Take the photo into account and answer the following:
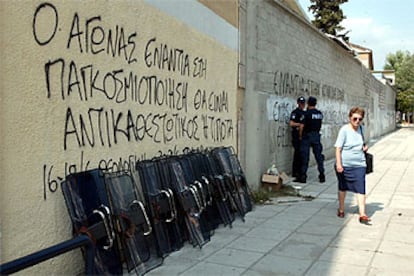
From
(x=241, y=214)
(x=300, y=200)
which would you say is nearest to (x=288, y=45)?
(x=300, y=200)

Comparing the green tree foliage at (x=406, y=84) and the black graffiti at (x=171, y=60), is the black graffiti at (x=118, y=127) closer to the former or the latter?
the black graffiti at (x=171, y=60)

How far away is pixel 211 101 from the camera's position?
22.5 feet

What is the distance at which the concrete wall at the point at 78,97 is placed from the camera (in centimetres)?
336

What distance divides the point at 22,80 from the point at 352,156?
15.2 ft

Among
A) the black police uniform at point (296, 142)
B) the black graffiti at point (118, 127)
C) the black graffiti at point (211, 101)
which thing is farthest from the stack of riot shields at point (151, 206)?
the black police uniform at point (296, 142)

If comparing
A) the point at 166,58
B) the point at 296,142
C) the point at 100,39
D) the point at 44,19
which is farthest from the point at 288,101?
the point at 44,19

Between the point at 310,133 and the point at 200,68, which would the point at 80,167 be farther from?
the point at 310,133

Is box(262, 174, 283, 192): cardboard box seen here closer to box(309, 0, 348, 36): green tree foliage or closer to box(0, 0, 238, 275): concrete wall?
box(0, 0, 238, 275): concrete wall

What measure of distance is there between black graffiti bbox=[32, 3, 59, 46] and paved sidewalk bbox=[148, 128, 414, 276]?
7.70ft

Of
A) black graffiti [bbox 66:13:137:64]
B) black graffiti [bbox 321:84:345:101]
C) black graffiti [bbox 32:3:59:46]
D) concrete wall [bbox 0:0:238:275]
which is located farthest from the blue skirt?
black graffiti [bbox 321:84:345:101]

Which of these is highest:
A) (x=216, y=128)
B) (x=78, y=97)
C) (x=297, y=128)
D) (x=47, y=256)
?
(x=78, y=97)

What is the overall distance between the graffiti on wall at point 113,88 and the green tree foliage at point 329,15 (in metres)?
34.3

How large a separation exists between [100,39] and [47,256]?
8.38 ft

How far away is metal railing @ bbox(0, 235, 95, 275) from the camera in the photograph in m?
2.07
